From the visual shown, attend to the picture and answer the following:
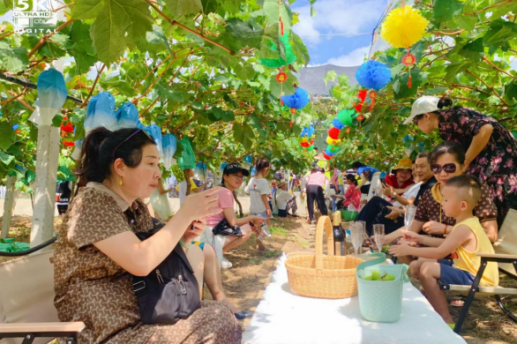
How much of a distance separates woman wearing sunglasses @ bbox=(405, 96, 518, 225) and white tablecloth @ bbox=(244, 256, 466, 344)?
17.1 inches

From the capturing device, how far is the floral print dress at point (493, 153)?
50.3 inches

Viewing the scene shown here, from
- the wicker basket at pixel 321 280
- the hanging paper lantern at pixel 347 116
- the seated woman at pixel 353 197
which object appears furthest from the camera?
the seated woman at pixel 353 197

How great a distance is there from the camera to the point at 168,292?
139 cm

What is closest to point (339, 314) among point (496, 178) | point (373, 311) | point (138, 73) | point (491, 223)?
point (373, 311)

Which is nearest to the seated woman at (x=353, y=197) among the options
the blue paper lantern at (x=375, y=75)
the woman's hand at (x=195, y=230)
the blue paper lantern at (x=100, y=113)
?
the blue paper lantern at (x=375, y=75)

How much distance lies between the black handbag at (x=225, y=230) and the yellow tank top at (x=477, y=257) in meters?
2.67

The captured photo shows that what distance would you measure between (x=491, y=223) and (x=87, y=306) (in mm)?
1446

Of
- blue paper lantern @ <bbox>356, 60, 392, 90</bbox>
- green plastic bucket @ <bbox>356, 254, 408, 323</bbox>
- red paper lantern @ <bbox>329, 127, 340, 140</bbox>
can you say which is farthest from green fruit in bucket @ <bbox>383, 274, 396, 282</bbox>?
red paper lantern @ <bbox>329, 127, 340, 140</bbox>

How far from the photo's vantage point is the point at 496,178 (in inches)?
60.1

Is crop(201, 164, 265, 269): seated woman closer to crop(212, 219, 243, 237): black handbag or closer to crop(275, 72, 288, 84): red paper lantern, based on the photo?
crop(212, 219, 243, 237): black handbag

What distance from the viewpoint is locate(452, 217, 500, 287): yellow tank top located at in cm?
134

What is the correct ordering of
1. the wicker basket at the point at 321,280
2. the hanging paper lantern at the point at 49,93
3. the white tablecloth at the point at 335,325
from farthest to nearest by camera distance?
the hanging paper lantern at the point at 49,93 → the wicker basket at the point at 321,280 → the white tablecloth at the point at 335,325

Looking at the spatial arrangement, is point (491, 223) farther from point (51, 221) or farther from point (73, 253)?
point (51, 221)

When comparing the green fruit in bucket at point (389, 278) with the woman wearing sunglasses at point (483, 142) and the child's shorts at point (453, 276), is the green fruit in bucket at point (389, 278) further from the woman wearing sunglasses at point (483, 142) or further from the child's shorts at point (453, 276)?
the child's shorts at point (453, 276)
